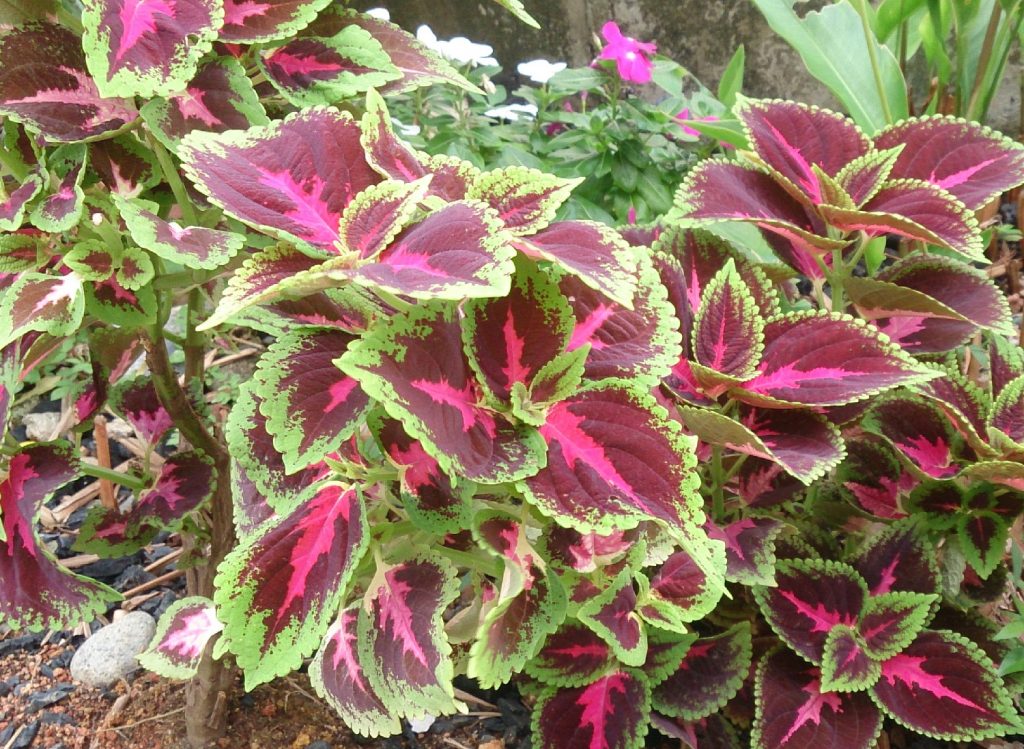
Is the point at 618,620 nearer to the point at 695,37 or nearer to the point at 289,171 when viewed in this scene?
the point at 289,171

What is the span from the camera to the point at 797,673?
1014 mm

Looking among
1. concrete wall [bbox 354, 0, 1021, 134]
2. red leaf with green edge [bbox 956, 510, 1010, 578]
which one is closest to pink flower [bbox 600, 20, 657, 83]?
concrete wall [bbox 354, 0, 1021, 134]

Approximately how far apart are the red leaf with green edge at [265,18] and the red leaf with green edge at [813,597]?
28.3 inches

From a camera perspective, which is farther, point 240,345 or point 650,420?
point 240,345

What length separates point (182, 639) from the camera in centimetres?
94

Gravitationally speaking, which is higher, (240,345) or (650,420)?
(650,420)

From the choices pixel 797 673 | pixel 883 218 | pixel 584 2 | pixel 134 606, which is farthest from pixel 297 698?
pixel 584 2

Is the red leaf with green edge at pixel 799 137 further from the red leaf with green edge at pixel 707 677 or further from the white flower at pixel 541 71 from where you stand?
the white flower at pixel 541 71

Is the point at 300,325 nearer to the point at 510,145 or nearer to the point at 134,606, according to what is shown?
the point at 134,606

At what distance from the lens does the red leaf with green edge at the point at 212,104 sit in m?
0.82

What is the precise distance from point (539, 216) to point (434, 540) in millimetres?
348

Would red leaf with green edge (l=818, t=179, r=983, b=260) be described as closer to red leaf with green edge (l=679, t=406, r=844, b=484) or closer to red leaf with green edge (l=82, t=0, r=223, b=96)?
red leaf with green edge (l=679, t=406, r=844, b=484)

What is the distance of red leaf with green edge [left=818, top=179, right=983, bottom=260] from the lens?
91 centimetres

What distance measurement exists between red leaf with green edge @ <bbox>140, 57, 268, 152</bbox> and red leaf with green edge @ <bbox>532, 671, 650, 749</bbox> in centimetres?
66
